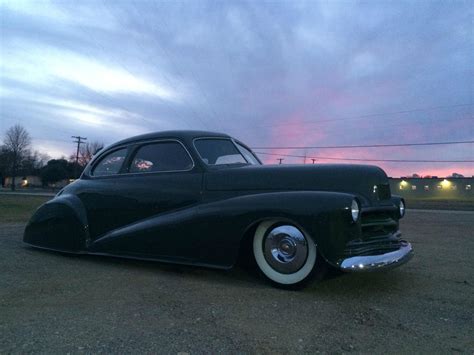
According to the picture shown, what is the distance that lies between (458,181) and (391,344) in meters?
68.6

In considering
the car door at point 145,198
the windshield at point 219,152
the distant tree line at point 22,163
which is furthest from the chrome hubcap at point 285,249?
the distant tree line at point 22,163

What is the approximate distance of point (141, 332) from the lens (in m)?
2.62

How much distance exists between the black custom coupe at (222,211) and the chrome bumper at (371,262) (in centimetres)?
1

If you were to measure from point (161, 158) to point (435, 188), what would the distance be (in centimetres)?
6664

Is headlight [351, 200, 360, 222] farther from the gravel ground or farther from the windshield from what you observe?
the windshield

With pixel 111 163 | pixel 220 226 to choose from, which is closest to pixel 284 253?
A: pixel 220 226

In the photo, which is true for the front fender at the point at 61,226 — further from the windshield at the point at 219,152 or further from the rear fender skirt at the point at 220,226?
the windshield at the point at 219,152

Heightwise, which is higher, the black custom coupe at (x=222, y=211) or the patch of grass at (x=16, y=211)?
the black custom coupe at (x=222, y=211)

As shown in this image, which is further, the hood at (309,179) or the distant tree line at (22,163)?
the distant tree line at (22,163)

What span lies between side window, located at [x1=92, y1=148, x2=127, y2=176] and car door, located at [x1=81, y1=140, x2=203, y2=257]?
10 centimetres

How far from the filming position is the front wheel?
3.58 m

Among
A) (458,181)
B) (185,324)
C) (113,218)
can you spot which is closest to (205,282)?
(185,324)

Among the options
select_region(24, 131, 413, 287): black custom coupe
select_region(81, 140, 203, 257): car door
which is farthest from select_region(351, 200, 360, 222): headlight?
select_region(81, 140, 203, 257): car door

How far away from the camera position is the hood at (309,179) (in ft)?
12.9
